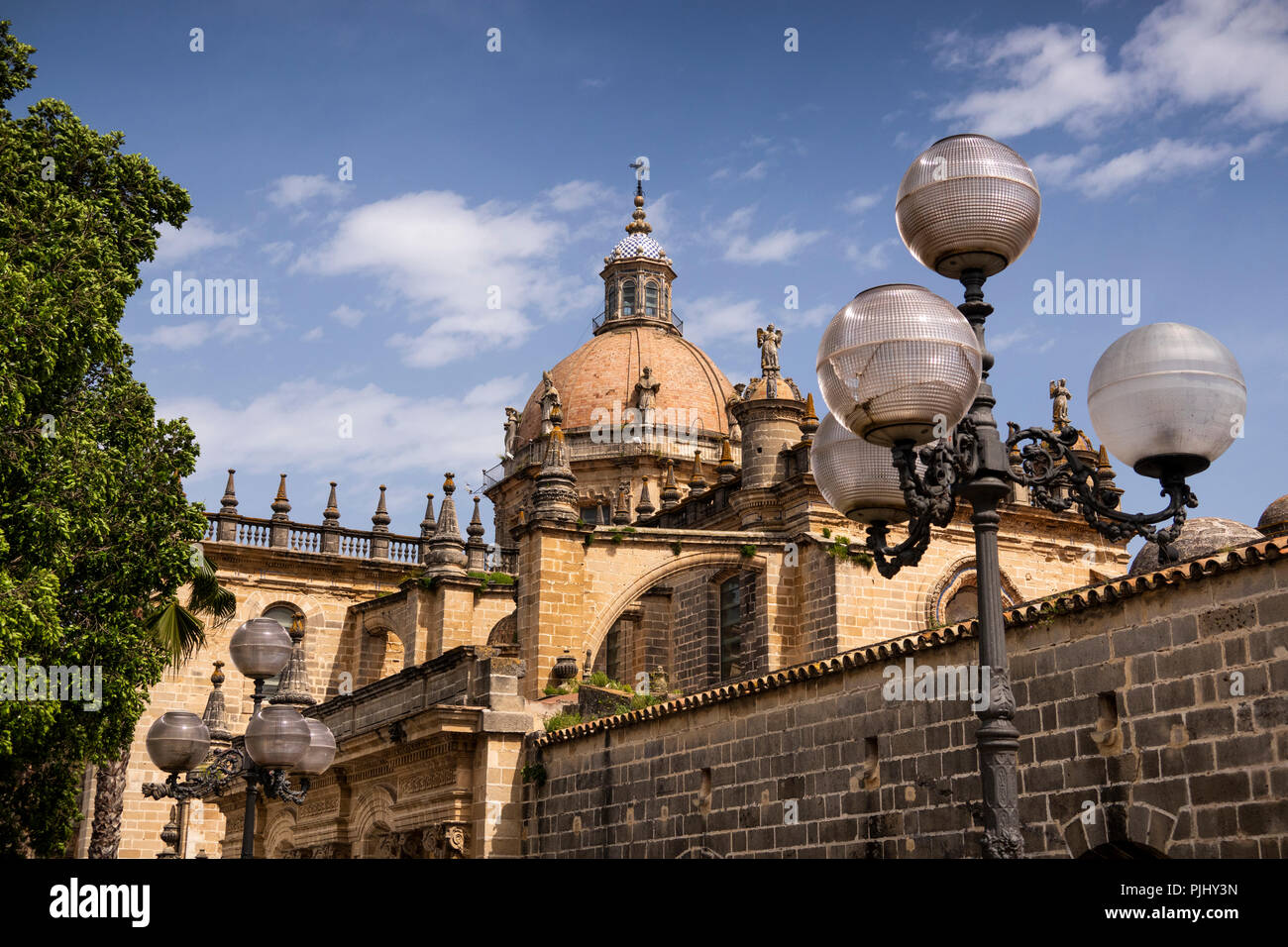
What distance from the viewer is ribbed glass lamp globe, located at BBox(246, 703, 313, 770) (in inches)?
473

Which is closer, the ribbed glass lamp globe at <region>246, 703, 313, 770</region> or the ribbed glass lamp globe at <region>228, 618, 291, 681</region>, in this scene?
the ribbed glass lamp globe at <region>246, 703, 313, 770</region>

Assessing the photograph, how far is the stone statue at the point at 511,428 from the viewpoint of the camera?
A: 1983 inches

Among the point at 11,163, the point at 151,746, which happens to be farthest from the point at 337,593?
the point at 151,746

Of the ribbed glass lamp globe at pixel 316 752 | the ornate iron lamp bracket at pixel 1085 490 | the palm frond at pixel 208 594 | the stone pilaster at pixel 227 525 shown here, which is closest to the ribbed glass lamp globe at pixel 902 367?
the ornate iron lamp bracket at pixel 1085 490

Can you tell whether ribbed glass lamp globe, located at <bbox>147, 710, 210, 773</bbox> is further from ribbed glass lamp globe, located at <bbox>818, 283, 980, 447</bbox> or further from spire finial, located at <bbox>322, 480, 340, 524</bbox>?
spire finial, located at <bbox>322, 480, 340, 524</bbox>

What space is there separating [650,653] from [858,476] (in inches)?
1020

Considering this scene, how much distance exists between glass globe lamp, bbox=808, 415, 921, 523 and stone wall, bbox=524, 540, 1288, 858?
443 cm

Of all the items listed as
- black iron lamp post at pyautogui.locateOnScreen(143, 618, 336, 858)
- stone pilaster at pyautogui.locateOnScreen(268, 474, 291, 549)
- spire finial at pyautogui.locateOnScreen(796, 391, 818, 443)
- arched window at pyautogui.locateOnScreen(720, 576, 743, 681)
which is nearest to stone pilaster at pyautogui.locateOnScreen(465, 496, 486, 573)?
stone pilaster at pyautogui.locateOnScreen(268, 474, 291, 549)

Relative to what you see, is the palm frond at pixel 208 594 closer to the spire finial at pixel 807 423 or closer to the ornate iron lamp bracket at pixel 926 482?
the spire finial at pixel 807 423

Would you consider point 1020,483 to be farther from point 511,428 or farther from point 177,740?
point 511,428

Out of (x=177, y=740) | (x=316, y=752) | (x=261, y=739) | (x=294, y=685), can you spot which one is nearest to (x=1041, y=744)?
(x=316, y=752)

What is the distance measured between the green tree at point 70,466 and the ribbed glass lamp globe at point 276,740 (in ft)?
12.1

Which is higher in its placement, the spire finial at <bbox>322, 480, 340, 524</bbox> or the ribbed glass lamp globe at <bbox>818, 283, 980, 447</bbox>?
the spire finial at <bbox>322, 480, 340, 524</bbox>

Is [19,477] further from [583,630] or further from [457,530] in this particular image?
[457,530]
